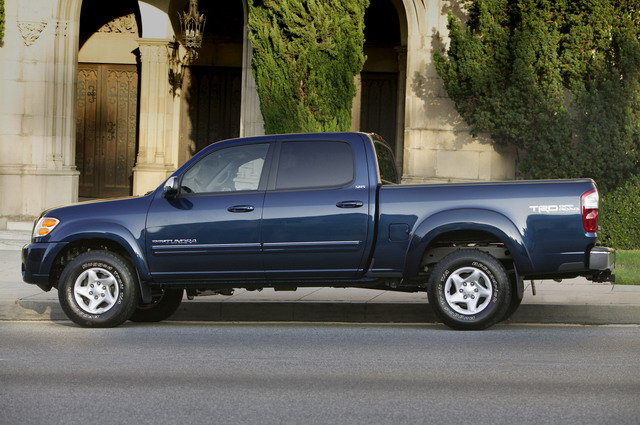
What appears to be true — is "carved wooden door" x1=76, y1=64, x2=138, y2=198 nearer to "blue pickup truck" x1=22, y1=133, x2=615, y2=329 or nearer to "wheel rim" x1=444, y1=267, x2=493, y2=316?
"blue pickup truck" x1=22, y1=133, x2=615, y2=329

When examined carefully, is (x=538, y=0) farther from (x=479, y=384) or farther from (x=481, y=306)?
(x=479, y=384)

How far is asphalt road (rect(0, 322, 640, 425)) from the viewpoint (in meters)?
6.67

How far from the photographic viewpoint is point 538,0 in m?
17.5

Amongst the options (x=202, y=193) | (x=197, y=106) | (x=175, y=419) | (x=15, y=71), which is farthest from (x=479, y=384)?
(x=197, y=106)

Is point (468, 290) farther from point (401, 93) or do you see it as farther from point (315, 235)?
point (401, 93)

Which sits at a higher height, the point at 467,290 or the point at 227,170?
the point at 227,170

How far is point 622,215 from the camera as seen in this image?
1730 centimetres

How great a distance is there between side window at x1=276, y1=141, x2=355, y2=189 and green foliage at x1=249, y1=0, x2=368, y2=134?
690 centimetres

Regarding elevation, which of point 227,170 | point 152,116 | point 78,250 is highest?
point 152,116

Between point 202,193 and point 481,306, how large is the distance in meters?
2.71

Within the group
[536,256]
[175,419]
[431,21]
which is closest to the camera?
[175,419]

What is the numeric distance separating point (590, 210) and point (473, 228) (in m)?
0.99

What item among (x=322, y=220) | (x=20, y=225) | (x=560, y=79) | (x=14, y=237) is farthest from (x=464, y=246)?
(x=20, y=225)

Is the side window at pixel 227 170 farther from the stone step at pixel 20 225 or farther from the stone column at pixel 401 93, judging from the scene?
the stone column at pixel 401 93
